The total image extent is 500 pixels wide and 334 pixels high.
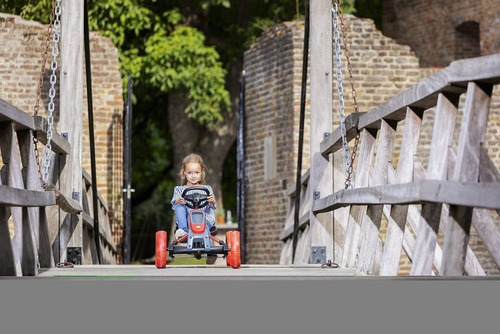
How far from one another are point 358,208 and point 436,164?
263 cm

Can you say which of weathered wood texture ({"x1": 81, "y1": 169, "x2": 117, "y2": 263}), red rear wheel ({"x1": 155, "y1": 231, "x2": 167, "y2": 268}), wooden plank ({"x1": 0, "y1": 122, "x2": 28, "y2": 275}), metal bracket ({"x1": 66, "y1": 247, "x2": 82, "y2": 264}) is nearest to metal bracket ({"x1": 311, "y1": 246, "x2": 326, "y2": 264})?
red rear wheel ({"x1": 155, "y1": 231, "x2": 167, "y2": 268})

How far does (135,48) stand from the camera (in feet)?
62.0

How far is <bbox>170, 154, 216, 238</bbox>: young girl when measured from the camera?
830cm

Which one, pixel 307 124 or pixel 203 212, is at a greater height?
pixel 307 124

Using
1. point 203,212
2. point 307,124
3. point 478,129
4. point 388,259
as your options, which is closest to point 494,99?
point 307,124

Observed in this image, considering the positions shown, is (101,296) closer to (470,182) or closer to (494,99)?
(470,182)

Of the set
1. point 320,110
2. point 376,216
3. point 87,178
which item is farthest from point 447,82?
point 87,178

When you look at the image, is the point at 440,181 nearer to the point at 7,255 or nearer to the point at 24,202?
the point at 24,202

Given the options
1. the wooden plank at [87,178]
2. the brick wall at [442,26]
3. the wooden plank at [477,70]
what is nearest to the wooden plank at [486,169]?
the wooden plank at [477,70]

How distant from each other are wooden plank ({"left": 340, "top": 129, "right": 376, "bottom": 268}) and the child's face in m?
0.94

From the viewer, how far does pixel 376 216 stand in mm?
7152

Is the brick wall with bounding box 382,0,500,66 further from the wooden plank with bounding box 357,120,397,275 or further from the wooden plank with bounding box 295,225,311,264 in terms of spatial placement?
the wooden plank with bounding box 357,120,397,275

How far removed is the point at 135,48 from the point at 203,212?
11010 mm

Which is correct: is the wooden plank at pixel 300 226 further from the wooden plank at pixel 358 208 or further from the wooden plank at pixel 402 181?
the wooden plank at pixel 402 181
